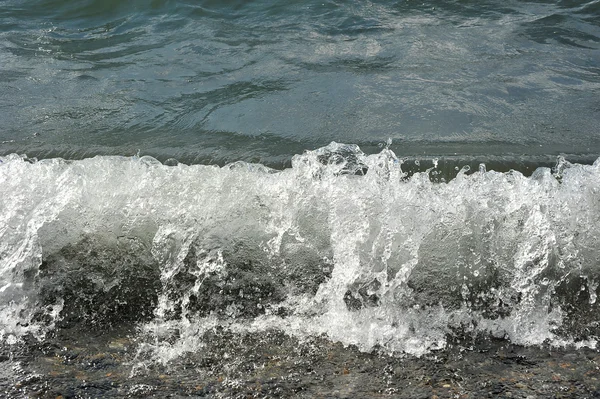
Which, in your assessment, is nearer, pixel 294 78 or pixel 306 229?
pixel 306 229

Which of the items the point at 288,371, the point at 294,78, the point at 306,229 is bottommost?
the point at 288,371

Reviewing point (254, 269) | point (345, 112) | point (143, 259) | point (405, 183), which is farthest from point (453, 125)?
point (143, 259)

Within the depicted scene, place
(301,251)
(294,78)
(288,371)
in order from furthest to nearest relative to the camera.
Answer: (294,78) → (301,251) → (288,371)

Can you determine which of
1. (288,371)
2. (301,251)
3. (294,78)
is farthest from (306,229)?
(294,78)

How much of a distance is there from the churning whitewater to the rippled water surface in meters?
1.05

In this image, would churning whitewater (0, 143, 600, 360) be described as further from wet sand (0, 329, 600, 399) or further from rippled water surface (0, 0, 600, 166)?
rippled water surface (0, 0, 600, 166)

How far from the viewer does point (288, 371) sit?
2926 millimetres

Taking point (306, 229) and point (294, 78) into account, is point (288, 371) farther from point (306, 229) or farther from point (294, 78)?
point (294, 78)

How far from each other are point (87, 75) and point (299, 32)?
2316 mm

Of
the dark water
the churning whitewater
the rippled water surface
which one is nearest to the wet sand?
the dark water

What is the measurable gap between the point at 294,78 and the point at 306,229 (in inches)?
108

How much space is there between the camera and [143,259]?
3.87m

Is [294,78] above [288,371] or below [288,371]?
above

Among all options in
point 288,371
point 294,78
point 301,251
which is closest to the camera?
point 288,371
